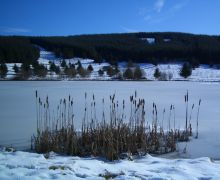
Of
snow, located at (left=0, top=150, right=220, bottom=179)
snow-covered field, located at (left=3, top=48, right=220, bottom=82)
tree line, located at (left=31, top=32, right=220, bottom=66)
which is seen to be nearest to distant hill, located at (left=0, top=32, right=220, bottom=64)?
tree line, located at (left=31, top=32, right=220, bottom=66)

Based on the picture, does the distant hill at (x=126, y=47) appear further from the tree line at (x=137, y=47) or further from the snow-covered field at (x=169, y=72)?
the snow-covered field at (x=169, y=72)

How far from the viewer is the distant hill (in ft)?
228

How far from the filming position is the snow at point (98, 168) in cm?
444

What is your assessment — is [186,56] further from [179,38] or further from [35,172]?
[35,172]

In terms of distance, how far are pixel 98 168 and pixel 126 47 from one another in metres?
77.7

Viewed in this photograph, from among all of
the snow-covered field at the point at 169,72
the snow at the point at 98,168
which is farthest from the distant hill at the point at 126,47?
the snow at the point at 98,168

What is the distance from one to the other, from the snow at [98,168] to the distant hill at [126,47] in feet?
185

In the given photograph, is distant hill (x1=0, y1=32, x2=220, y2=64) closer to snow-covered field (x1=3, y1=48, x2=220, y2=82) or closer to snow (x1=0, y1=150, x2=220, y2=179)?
snow-covered field (x1=3, y1=48, x2=220, y2=82)

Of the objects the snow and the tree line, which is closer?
the snow

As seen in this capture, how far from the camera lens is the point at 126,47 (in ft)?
269

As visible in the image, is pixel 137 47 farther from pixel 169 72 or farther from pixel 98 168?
pixel 98 168

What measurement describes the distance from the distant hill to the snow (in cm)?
5648

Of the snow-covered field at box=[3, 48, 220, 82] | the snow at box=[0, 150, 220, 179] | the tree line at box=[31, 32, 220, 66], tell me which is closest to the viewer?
the snow at box=[0, 150, 220, 179]

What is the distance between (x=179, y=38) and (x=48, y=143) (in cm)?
8739
